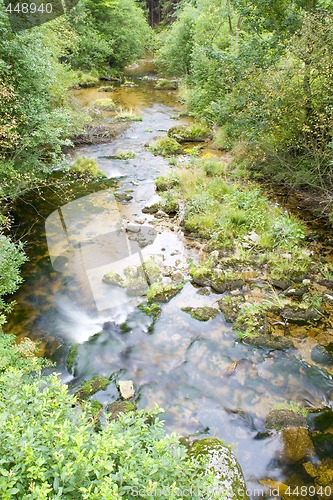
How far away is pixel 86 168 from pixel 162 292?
24.3 ft

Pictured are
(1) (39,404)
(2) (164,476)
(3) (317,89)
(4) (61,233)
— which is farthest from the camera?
(4) (61,233)

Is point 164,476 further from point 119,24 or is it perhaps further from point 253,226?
point 119,24

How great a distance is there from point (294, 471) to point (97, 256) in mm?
6301

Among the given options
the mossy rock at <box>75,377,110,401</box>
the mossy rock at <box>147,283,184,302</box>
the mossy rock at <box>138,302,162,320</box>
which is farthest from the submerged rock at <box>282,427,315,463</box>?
the mossy rock at <box>147,283,184,302</box>

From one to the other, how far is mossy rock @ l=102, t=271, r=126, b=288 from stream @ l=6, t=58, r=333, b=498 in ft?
0.37

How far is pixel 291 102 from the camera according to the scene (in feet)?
27.7

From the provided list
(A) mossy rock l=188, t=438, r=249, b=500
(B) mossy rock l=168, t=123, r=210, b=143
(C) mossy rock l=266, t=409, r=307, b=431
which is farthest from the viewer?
(B) mossy rock l=168, t=123, r=210, b=143

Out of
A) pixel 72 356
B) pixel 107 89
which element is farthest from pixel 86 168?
pixel 107 89

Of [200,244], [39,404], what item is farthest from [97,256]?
[39,404]

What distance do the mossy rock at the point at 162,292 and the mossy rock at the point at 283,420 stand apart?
10.5ft

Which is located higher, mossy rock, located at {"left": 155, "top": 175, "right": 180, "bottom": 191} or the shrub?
the shrub

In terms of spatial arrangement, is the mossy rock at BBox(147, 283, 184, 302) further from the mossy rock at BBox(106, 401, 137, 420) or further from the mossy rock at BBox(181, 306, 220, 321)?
the mossy rock at BBox(106, 401, 137, 420)

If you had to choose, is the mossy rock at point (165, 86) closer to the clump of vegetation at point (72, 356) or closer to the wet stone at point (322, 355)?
the clump of vegetation at point (72, 356)

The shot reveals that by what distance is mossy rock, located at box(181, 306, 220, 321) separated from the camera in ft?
22.2
